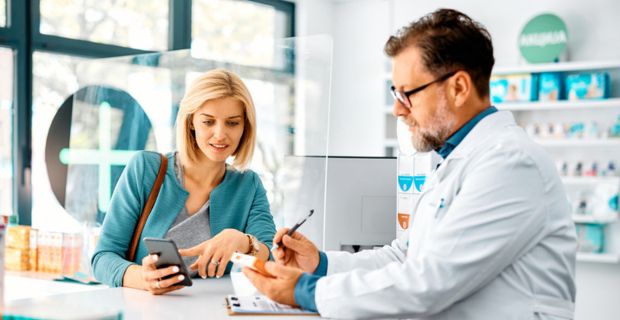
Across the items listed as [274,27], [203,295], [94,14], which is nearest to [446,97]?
[203,295]

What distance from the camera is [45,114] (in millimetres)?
4973

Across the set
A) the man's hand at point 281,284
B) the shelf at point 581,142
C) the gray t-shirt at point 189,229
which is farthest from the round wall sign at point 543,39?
the man's hand at point 281,284

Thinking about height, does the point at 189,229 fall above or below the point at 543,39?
below

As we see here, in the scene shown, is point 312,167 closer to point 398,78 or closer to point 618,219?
point 398,78

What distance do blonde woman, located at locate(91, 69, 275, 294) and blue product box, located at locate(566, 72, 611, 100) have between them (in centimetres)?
375

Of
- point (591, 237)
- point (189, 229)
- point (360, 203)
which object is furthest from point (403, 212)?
point (591, 237)

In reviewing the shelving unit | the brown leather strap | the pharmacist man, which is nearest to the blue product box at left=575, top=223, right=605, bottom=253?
the shelving unit

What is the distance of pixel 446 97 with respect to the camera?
200 cm

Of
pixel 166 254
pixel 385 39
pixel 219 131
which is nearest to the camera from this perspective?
pixel 166 254

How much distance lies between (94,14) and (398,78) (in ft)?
12.4

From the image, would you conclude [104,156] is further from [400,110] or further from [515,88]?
[515,88]

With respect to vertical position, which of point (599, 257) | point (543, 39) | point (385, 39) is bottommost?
point (599, 257)

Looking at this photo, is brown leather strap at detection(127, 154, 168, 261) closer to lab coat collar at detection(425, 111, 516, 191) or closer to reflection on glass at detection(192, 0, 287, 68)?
lab coat collar at detection(425, 111, 516, 191)

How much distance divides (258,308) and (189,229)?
699mm
